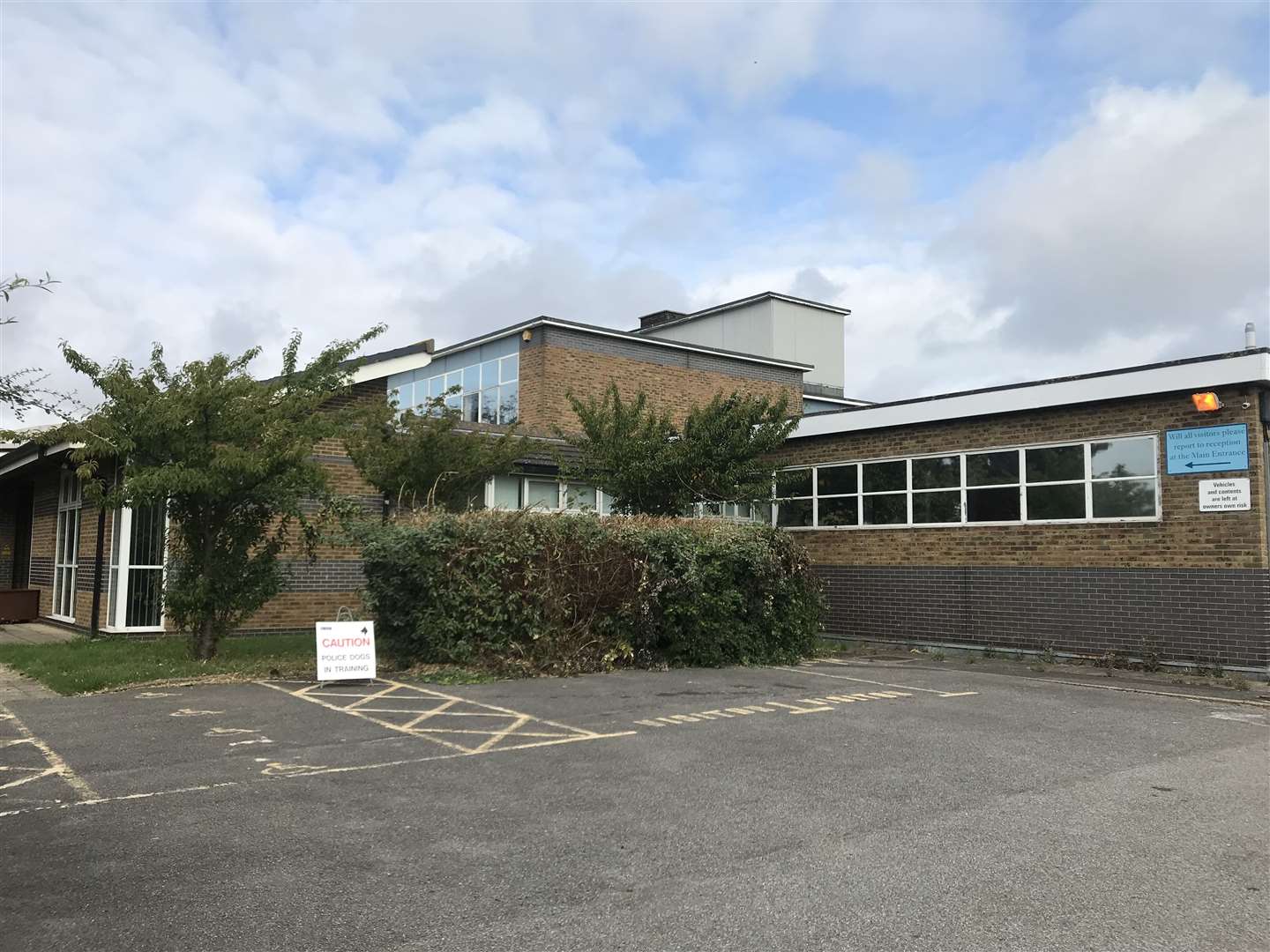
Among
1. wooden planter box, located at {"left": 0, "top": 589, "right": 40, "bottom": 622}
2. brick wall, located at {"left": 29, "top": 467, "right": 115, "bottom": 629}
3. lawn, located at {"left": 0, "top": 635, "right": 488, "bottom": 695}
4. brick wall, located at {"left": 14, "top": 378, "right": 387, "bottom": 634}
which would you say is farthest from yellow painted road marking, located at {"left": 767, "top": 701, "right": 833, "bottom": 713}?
wooden planter box, located at {"left": 0, "top": 589, "right": 40, "bottom": 622}

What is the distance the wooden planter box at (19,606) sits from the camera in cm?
2089

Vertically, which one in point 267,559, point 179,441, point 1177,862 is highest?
point 179,441

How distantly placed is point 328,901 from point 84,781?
3.22 m

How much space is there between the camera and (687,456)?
1694cm

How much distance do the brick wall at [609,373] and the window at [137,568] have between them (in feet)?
39.9

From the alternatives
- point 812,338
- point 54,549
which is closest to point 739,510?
point 54,549

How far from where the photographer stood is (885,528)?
17812 mm

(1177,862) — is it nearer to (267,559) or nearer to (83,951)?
(83,951)

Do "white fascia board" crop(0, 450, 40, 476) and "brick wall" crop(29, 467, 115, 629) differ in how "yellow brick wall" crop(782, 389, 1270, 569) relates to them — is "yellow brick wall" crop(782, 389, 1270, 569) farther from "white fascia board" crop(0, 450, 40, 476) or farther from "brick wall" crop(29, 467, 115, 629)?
"white fascia board" crop(0, 450, 40, 476)

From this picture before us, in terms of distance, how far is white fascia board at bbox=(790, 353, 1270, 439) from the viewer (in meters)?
13.3

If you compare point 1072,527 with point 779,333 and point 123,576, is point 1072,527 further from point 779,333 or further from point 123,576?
point 779,333

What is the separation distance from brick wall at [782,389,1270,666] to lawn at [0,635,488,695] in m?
8.40

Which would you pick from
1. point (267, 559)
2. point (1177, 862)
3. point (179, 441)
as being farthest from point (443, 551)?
point (1177, 862)

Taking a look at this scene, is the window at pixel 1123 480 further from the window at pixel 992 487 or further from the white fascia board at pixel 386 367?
the white fascia board at pixel 386 367
